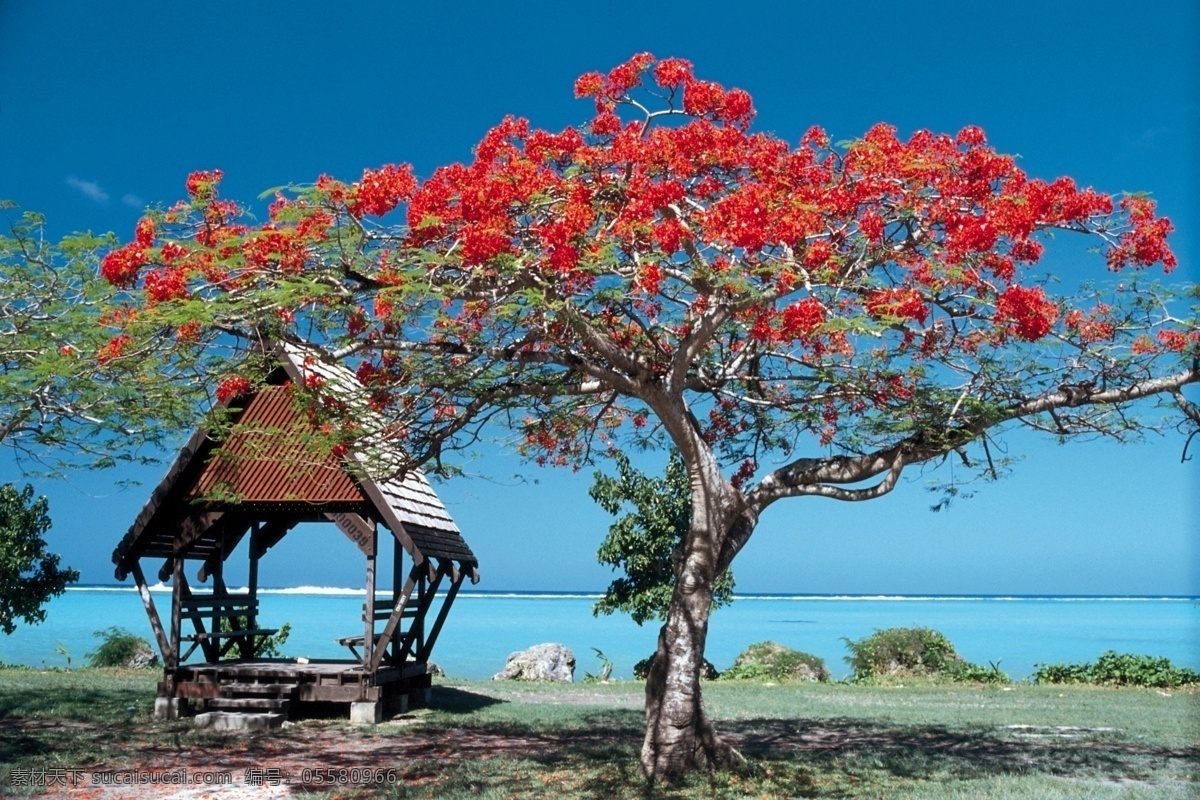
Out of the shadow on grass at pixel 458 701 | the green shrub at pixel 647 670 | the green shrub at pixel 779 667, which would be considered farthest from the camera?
the green shrub at pixel 647 670

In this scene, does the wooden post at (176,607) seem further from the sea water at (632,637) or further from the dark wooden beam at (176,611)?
the sea water at (632,637)

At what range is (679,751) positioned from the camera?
10461 millimetres

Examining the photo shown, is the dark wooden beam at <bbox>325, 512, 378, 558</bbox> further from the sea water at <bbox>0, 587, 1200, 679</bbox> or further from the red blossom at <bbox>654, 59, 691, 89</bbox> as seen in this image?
the sea water at <bbox>0, 587, 1200, 679</bbox>

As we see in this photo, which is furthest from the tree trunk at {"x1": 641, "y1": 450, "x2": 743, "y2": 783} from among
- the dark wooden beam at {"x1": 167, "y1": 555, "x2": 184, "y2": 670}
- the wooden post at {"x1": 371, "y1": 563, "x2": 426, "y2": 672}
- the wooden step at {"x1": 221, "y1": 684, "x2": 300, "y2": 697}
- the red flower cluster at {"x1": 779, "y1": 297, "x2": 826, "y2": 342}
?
the dark wooden beam at {"x1": 167, "y1": 555, "x2": 184, "y2": 670}

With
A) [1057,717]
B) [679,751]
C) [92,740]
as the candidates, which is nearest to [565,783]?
[679,751]

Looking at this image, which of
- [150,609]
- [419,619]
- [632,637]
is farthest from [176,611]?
[632,637]

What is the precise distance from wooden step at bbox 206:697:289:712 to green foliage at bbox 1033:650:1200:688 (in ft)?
56.2

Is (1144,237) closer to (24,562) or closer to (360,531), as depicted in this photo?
(360,531)

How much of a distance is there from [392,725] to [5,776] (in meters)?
5.66

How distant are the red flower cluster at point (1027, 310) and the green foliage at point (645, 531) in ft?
48.6

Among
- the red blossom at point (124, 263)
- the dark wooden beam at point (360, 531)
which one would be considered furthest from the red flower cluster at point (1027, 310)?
the dark wooden beam at point (360, 531)

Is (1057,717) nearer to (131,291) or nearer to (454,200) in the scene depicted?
(454,200)

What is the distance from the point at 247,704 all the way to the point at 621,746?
5.93 meters

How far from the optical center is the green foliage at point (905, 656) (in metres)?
25.8
